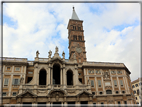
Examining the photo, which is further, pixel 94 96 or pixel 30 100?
pixel 94 96

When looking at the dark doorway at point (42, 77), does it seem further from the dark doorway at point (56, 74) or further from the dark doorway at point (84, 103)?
the dark doorway at point (84, 103)

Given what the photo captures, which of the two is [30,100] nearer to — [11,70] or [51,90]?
[51,90]

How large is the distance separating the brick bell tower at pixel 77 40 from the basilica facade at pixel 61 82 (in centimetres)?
983

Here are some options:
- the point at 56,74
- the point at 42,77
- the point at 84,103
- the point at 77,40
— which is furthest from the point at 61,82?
the point at 77,40

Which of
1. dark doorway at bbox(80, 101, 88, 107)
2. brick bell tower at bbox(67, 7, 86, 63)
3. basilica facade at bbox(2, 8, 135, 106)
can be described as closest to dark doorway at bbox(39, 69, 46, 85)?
basilica facade at bbox(2, 8, 135, 106)

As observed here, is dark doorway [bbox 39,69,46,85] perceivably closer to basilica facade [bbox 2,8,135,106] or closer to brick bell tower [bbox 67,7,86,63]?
basilica facade [bbox 2,8,135,106]

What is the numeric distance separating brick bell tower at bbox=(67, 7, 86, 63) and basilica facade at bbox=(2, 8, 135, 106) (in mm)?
9834

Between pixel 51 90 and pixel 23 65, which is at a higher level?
pixel 23 65

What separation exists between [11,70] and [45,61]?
9.47 m

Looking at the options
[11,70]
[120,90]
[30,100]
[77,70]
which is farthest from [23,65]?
[120,90]

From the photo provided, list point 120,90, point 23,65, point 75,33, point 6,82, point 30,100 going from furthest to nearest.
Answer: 1. point 75,33
2. point 120,90
3. point 23,65
4. point 6,82
5. point 30,100

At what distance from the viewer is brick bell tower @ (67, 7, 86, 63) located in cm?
5413

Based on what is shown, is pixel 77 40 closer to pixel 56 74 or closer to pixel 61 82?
pixel 56 74

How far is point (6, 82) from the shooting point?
119 ft
